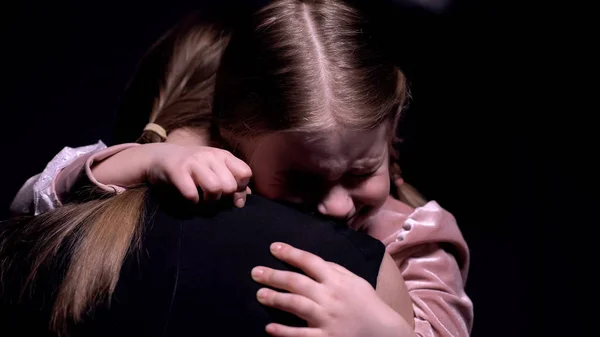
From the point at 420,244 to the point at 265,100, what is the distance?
339 mm

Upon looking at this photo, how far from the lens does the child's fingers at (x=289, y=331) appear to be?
22.3 inches

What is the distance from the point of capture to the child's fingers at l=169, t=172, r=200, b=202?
625 mm

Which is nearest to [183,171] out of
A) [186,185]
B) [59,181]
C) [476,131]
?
[186,185]

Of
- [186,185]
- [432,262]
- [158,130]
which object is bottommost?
[432,262]

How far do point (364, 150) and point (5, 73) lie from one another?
1009 millimetres

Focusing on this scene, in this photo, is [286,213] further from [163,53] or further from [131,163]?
[163,53]

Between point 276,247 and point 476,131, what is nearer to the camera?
point 276,247

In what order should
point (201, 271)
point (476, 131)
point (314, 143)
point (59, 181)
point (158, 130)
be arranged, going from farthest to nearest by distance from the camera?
1. point (476, 131)
2. point (158, 130)
3. point (59, 181)
4. point (314, 143)
5. point (201, 271)

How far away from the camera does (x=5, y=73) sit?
1.40 metres

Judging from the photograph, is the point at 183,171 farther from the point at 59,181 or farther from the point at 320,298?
the point at 59,181

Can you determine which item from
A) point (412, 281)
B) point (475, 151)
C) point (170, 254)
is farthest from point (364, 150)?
point (475, 151)

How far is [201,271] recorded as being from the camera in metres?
0.56

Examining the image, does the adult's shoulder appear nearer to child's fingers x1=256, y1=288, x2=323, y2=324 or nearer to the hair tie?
child's fingers x1=256, y1=288, x2=323, y2=324

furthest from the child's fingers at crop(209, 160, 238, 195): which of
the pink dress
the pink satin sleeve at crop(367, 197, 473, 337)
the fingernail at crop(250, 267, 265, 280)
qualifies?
the pink satin sleeve at crop(367, 197, 473, 337)
